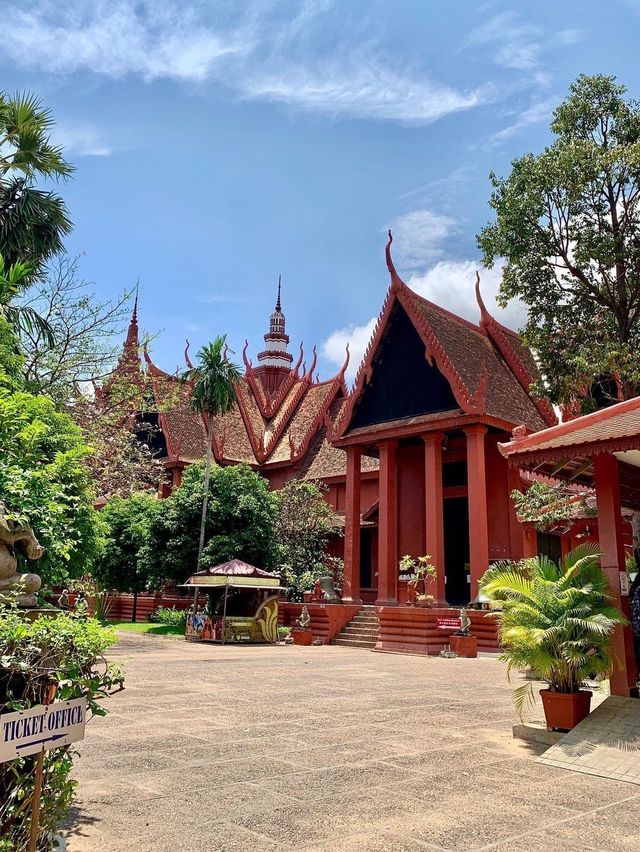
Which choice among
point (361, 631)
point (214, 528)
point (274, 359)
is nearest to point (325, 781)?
point (361, 631)

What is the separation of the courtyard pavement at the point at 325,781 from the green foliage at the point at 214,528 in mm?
11912

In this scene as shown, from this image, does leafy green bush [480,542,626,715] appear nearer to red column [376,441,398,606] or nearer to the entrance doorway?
red column [376,441,398,606]

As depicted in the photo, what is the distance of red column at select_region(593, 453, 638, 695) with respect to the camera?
6.78 metres

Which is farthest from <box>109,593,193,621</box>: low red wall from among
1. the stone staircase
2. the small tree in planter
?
the small tree in planter

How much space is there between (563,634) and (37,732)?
4796mm

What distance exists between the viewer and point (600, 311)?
15062 mm

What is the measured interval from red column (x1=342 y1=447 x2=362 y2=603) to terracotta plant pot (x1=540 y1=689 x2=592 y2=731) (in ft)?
45.0

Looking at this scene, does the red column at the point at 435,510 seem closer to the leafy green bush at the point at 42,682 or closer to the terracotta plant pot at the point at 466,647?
the terracotta plant pot at the point at 466,647

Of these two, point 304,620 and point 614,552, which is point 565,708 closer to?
point 614,552

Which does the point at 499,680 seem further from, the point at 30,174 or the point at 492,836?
the point at 30,174

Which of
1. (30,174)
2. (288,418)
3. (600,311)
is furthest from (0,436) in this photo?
(288,418)

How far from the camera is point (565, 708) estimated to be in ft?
20.4

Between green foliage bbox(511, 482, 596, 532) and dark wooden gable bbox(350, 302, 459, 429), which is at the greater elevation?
dark wooden gable bbox(350, 302, 459, 429)

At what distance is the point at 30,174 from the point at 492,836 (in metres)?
14.7
